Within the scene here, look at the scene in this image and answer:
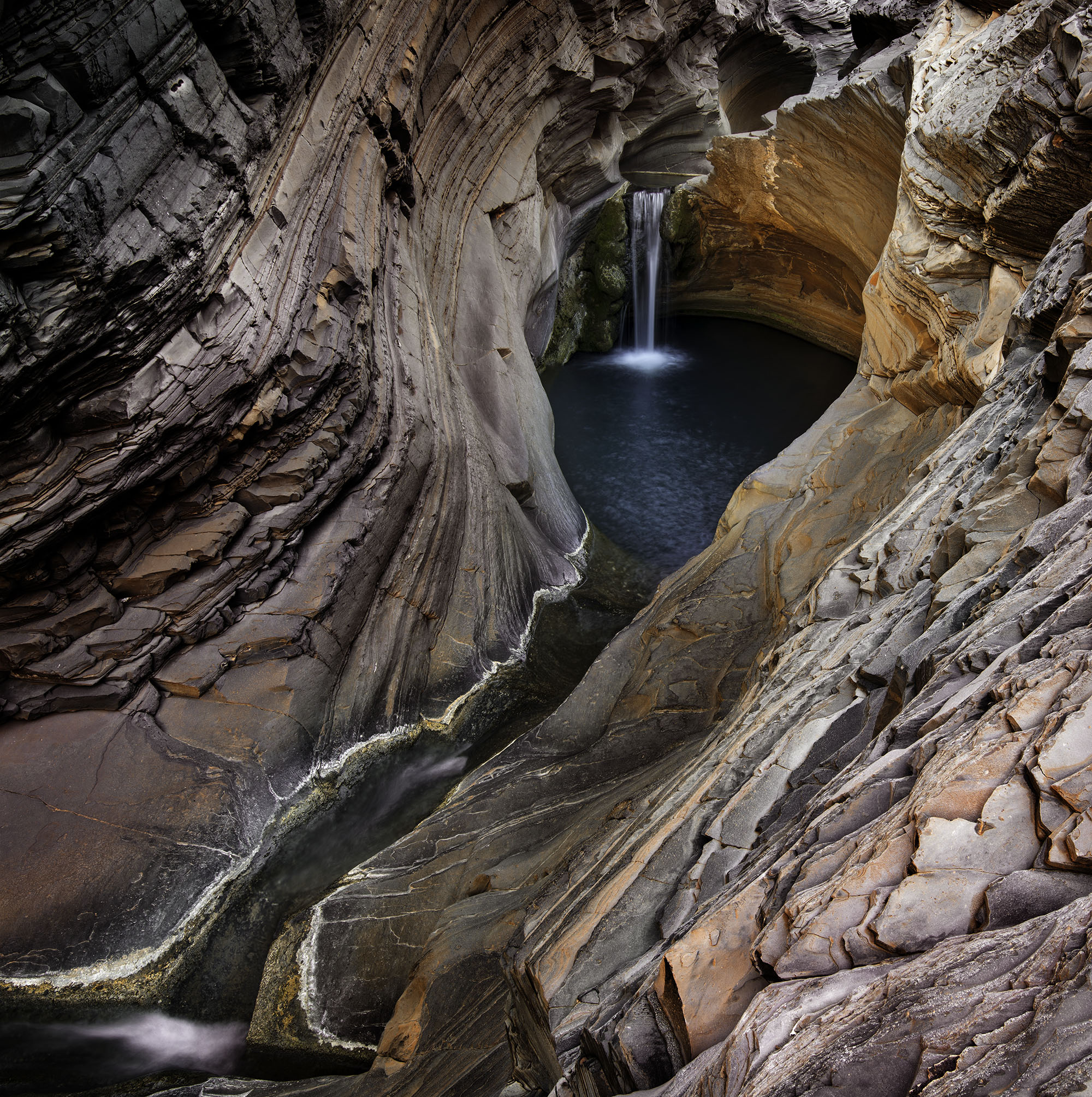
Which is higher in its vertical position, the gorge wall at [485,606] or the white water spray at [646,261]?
the white water spray at [646,261]

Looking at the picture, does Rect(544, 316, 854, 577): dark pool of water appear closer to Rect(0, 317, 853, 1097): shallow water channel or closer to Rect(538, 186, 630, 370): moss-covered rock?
Rect(0, 317, 853, 1097): shallow water channel

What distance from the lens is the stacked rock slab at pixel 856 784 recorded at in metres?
1.67

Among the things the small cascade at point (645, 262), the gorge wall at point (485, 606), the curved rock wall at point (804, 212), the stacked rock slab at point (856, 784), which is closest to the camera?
the stacked rock slab at point (856, 784)

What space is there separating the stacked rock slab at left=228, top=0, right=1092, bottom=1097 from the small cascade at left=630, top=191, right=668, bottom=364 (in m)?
7.83

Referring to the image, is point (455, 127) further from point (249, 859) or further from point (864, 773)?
point (864, 773)

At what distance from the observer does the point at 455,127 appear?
9.62m

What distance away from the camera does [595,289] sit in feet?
53.2

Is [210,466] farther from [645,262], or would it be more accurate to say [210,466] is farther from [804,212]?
[645,262]

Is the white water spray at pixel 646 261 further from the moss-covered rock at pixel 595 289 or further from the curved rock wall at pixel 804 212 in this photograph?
the curved rock wall at pixel 804 212

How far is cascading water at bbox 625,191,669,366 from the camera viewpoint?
15539 mm

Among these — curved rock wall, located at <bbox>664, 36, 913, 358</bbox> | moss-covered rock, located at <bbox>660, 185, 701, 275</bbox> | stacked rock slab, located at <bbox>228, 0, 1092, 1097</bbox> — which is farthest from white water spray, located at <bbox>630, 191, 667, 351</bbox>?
stacked rock slab, located at <bbox>228, 0, 1092, 1097</bbox>

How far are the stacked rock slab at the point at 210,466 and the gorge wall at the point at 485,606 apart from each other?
0.03m

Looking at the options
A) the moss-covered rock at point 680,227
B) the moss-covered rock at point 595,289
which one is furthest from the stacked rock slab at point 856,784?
the moss-covered rock at point 595,289

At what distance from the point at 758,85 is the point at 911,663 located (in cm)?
1922
